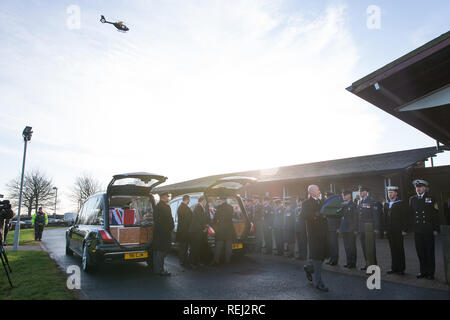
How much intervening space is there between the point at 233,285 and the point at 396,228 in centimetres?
411

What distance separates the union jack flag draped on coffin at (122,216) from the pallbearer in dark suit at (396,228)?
6671mm

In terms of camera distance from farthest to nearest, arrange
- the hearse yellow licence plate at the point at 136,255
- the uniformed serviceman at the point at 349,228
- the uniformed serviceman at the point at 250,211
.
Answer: the uniformed serviceman at the point at 250,211
the uniformed serviceman at the point at 349,228
the hearse yellow licence plate at the point at 136,255

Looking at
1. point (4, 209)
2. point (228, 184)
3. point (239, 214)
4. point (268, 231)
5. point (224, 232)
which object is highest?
point (228, 184)

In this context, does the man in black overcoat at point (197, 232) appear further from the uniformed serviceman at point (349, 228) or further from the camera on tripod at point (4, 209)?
the camera on tripod at point (4, 209)

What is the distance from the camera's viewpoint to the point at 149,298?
502 cm

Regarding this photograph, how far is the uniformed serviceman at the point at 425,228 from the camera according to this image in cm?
626

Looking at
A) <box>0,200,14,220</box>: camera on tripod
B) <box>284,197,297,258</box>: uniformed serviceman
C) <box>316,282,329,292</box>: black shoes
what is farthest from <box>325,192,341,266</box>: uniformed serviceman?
<box>0,200,14,220</box>: camera on tripod

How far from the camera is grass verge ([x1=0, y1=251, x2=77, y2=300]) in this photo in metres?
5.11

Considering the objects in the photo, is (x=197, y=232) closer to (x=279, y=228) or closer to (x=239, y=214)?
(x=239, y=214)

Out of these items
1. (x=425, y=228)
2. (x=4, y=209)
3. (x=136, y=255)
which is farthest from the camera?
(x=4, y=209)

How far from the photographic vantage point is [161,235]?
713cm

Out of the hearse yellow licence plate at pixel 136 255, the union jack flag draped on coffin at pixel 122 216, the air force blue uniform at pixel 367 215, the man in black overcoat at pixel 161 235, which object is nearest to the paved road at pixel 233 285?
the man in black overcoat at pixel 161 235

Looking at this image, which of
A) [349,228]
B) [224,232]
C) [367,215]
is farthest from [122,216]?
[367,215]
